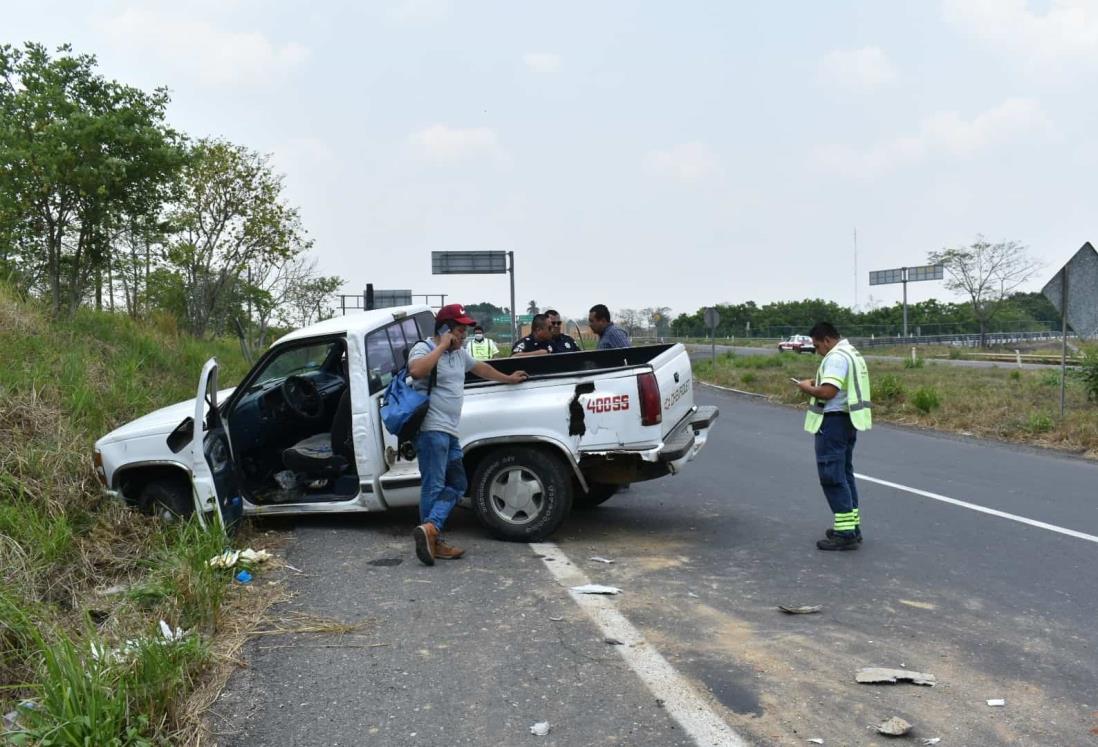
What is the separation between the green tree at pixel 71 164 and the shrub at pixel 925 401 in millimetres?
13354

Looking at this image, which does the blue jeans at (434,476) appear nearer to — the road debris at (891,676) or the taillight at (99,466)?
the taillight at (99,466)

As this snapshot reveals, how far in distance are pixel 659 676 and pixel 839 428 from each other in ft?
10.2

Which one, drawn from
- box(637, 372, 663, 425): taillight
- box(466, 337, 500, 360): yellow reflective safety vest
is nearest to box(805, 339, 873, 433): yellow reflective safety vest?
box(637, 372, 663, 425): taillight

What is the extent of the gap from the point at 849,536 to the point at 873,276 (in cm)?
8465

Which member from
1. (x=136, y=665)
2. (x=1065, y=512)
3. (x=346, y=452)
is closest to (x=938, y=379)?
(x=1065, y=512)

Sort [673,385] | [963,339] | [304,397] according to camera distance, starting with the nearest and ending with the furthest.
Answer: [673,385] → [304,397] → [963,339]

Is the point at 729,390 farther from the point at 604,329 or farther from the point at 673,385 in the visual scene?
the point at 673,385

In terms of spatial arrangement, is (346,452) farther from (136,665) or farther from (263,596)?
(136,665)

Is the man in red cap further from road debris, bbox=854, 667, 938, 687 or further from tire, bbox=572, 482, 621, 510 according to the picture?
road debris, bbox=854, 667, 938, 687

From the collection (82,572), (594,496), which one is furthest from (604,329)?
(82,572)

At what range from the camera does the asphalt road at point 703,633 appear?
3547mm

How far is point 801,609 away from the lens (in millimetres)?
4926

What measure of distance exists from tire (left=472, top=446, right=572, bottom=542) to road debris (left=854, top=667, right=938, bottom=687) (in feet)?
8.84

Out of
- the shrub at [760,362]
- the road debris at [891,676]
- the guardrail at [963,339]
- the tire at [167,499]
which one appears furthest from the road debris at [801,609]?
the guardrail at [963,339]
